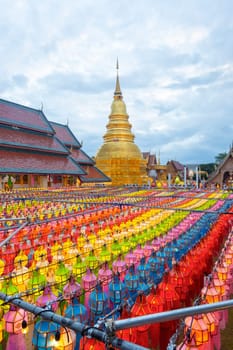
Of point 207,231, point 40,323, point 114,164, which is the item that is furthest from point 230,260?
point 114,164

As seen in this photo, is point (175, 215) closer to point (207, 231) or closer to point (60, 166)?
point (207, 231)

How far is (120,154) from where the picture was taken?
2875cm

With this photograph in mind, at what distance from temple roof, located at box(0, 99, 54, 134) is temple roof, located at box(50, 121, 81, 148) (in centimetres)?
360

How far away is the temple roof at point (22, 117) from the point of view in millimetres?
22759

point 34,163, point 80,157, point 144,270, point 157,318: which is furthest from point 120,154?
point 157,318

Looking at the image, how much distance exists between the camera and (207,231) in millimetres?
5734

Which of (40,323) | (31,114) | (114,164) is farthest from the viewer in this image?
(114,164)

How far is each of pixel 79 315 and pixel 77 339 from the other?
192 mm

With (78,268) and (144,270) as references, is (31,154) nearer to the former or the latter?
(78,268)

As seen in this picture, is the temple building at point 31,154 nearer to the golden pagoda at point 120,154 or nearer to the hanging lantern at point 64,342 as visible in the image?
the golden pagoda at point 120,154

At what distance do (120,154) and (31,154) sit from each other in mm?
Answer: 9351

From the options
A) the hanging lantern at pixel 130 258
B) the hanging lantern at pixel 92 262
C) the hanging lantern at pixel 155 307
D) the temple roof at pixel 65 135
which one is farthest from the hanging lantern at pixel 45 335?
the temple roof at pixel 65 135

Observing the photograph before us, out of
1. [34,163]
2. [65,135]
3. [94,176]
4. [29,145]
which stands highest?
[65,135]

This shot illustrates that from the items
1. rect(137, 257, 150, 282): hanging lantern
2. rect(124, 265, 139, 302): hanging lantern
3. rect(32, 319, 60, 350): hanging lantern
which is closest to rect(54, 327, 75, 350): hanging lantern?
rect(32, 319, 60, 350): hanging lantern
